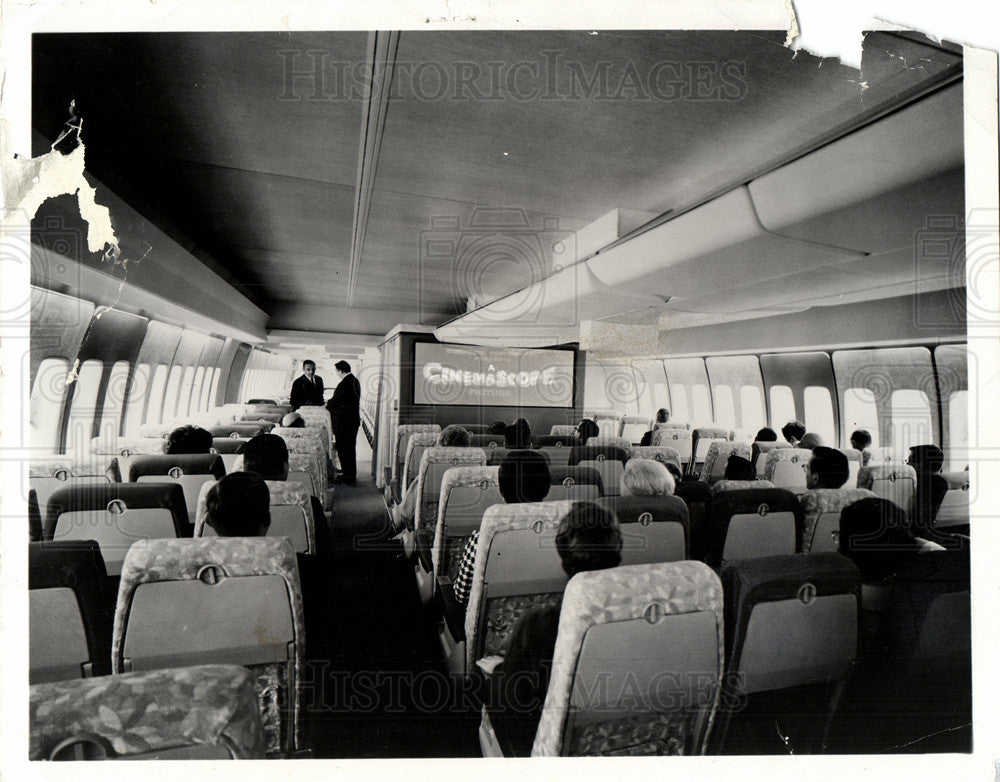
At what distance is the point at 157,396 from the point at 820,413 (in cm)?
806

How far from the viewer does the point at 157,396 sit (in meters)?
6.19

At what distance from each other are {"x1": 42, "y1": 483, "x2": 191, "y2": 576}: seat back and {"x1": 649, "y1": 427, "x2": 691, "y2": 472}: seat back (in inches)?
185

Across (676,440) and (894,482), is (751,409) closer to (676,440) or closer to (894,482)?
(676,440)

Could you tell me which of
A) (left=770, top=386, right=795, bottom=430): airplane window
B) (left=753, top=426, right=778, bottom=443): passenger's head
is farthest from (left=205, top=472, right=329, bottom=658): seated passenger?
(left=770, top=386, right=795, bottom=430): airplane window

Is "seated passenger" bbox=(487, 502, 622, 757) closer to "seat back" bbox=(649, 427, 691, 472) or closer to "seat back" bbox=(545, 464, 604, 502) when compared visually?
"seat back" bbox=(545, 464, 604, 502)

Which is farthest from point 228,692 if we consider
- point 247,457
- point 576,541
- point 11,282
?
point 247,457

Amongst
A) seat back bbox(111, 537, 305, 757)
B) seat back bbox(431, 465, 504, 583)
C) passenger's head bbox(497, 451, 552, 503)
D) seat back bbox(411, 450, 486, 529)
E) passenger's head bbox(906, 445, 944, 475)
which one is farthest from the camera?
passenger's head bbox(906, 445, 944, 475)

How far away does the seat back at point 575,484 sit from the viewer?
3020 millimetres

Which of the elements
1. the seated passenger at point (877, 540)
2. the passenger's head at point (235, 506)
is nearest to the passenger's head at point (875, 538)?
the seated passenger at point (877, 540)

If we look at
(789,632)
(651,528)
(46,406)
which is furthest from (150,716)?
(651,528)

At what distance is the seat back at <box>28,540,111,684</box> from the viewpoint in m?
1.36

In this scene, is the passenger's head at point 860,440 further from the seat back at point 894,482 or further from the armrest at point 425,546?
the armrest at point 425,546

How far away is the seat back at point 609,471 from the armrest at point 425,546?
1.09m

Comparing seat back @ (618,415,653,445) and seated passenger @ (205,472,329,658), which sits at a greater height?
seat back @ (618,415,653,445)
